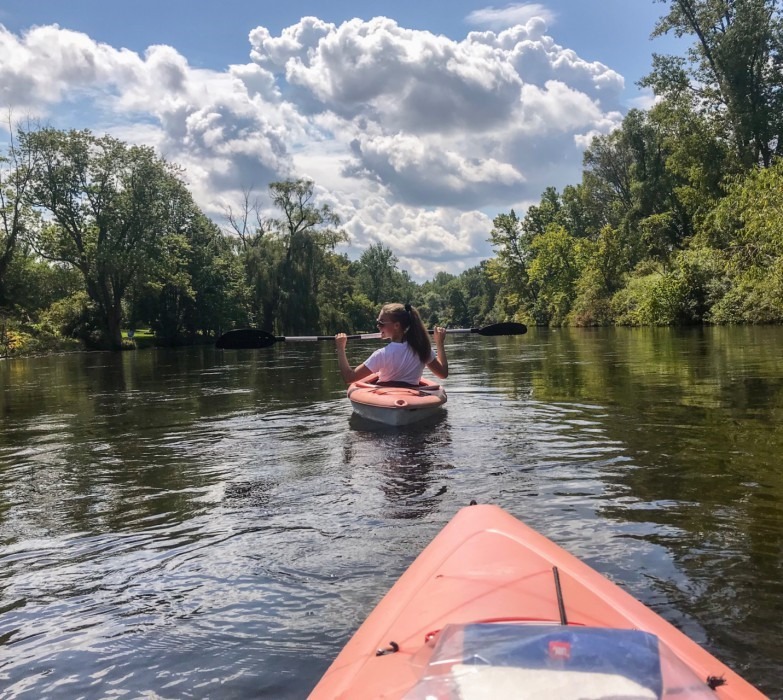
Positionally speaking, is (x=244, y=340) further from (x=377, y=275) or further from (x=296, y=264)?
(x=377, y=275)

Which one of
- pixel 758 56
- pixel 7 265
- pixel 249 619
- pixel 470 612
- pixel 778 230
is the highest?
pixel 758 56

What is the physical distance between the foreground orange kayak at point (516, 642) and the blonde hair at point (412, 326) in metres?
5.14

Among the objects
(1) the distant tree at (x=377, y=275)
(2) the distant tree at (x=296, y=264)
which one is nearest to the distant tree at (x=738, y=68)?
(2) the distant tree at (x=296, y=264)

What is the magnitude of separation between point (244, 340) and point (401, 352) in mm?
3491

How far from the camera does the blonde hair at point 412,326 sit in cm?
785

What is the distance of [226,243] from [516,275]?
1076 inches

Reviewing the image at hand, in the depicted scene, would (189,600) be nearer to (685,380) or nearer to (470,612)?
(470,612)

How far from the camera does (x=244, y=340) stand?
10.7m

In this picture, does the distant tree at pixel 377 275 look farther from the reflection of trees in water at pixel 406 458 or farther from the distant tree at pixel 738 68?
the reflection of trees in water at pixel 406 458

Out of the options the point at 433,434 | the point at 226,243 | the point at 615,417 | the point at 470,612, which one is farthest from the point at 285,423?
the point at 226,243

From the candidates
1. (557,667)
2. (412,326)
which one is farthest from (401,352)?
(557,667)

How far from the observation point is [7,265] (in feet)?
117

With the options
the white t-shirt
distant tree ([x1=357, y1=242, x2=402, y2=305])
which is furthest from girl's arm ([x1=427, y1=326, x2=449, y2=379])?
distant tree ([x1=357, y1=242, x2=402, y2=305])

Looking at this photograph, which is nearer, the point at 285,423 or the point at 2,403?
the point at 285,423
